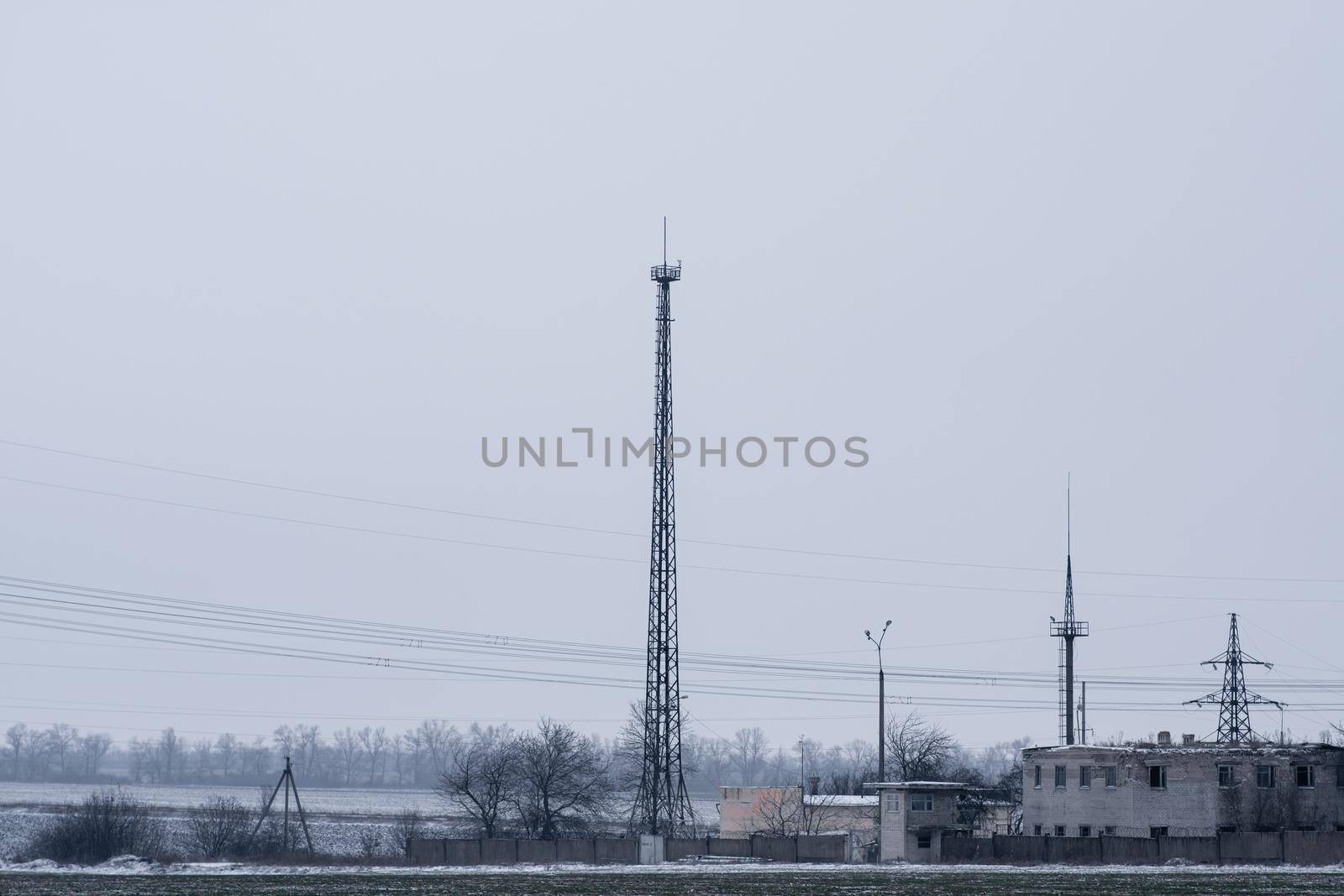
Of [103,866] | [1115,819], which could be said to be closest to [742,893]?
[103,866]

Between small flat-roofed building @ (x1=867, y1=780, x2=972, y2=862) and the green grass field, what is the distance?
1541 centimetres

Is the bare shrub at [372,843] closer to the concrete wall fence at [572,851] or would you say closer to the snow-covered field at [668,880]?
the concrete wall fence at [572,851]

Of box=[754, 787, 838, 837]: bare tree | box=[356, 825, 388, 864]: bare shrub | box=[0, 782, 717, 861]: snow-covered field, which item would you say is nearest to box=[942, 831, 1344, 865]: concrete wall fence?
box=[754, 787, 838, 837]: bare tree

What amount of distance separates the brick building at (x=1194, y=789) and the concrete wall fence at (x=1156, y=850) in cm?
1365

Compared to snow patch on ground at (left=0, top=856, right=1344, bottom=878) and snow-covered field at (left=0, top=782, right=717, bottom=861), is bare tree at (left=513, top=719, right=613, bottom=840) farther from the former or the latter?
snow patch on ground at (left=0, top=856, right=1344, bottom=878)

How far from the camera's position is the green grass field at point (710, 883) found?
54000 mm

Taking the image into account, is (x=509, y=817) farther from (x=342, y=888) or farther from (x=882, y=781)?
(x=342, y=888)

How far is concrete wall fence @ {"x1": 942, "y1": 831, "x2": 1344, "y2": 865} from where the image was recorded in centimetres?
7544

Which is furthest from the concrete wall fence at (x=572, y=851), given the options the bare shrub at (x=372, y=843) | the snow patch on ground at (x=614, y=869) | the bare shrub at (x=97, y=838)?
the bare shrub at (x=97, y=838)

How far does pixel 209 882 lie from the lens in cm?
6147

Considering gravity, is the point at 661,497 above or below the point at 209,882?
above

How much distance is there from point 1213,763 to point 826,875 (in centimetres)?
3501

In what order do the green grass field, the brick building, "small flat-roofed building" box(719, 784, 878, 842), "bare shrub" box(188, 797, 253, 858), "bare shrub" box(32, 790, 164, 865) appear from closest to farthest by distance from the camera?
the green grass field < "bare shrub" box(32, 790, 164, 865) < "bare shrub" box(188, 797, 253, 858) < the brick building < "small flat-roofed building" box(719, 784, 878, 842)

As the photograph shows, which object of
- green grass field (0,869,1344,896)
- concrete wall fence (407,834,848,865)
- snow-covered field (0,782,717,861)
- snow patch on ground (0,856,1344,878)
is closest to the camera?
green grass field (0,869,1344,896)
